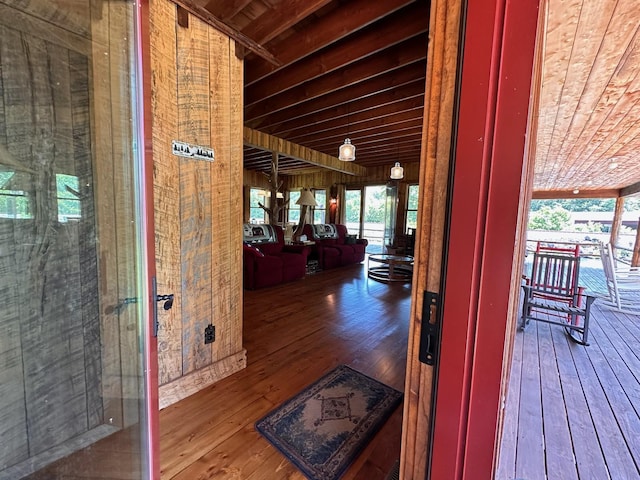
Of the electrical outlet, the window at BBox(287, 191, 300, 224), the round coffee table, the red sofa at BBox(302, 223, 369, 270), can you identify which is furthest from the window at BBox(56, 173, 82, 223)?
the window at BBox(287, 191, 300, 224)

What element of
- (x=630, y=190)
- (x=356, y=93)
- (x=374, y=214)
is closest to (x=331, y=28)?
(x=356, y=93)

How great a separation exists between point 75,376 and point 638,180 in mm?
10087

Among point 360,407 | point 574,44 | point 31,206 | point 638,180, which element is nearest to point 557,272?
point 574,44

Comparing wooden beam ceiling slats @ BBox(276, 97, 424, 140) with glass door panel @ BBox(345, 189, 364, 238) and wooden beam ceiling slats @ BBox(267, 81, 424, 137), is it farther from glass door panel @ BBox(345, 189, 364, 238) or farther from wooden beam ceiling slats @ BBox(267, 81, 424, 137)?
glass door panel @ BBox(345, 189, 364, 238)

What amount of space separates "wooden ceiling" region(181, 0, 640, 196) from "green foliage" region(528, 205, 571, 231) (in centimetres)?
790

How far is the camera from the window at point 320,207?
1062cm

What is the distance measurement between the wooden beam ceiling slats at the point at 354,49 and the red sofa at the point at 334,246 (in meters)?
3.56

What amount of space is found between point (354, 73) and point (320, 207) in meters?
7.63

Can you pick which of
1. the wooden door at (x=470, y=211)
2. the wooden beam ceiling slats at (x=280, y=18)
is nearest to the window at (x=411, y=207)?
the wooden beam ceiling slats at (x=280, y=18)

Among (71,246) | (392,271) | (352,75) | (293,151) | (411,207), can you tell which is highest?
(352,75)

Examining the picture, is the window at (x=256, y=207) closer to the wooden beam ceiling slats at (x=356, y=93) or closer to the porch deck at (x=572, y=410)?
the wooden beam ceiling slats at (x=356, y=93)

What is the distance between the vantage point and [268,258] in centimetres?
445

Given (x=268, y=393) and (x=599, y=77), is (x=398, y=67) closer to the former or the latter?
(x=599, y=77)

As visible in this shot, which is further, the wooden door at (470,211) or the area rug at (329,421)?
the area rug at (329,421)
